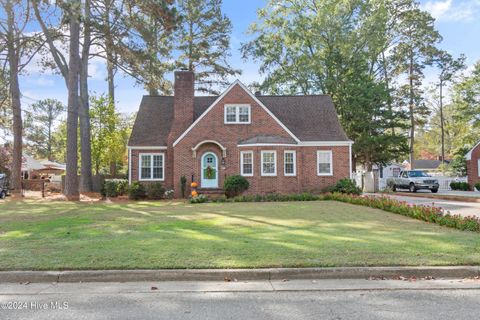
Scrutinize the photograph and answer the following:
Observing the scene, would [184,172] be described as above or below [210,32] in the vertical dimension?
below

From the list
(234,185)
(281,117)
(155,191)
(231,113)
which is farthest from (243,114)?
(155,191)

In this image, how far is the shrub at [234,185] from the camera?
20.4m

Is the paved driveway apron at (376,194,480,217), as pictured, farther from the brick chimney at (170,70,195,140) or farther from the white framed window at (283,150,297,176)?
the brick chimney at (170,70,195,140)

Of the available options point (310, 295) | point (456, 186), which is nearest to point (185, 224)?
point (310, 295)

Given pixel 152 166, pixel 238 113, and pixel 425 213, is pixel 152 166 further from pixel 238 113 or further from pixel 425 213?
pixel 425 213

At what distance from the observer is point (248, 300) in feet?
16.3

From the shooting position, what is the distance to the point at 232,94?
73.4 ft

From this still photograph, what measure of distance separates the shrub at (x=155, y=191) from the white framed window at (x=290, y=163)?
285 inches

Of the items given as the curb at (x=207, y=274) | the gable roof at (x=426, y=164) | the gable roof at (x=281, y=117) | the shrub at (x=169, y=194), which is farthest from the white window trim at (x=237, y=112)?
the gable roof at (x=426, y=164)

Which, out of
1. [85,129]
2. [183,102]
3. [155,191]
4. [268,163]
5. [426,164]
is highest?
[183,102]

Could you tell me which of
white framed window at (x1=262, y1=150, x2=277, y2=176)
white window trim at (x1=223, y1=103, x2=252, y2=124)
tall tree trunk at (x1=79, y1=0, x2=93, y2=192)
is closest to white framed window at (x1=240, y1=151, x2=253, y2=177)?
white framed window at (x1=262, y1=150, x2=277, y2=176)

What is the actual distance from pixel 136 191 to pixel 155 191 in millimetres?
1061

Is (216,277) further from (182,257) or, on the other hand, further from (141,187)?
(141,187)

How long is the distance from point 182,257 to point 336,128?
1912 centimetres
